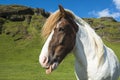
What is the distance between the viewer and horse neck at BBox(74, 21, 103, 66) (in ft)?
20.8

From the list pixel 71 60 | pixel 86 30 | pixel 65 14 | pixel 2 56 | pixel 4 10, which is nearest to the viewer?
pixel 65 14

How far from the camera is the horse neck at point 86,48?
633 cm

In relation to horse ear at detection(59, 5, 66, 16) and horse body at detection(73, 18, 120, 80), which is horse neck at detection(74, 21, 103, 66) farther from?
horse ear at detection(59, 5, 66, 16)

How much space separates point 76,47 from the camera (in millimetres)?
6316

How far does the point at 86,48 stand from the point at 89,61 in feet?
0.92

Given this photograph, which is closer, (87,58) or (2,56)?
(87,58)

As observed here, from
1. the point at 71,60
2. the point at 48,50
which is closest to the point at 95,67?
the point at 48,50

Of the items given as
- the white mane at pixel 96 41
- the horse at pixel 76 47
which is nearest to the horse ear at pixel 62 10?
the horse at pixel 76 47

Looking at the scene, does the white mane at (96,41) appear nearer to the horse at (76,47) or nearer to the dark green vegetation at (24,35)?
the horse at (76,47)

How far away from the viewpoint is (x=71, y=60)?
8394 centimetres

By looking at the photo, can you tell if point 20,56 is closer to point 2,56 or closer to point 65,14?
point 2,56

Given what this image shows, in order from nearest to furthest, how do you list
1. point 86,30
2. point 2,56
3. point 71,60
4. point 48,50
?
1. point 48,50
2. point 86,30
3. point 71,60
4. point 2,56

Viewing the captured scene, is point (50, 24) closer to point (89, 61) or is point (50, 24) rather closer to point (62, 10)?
point (62, 10)

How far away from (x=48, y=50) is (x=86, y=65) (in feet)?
3.12
